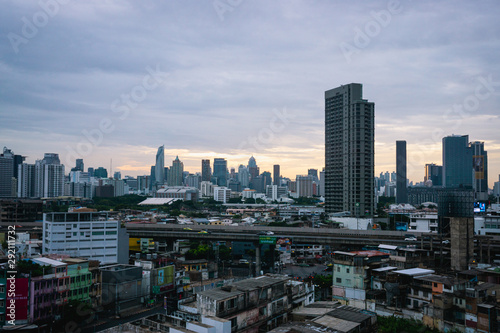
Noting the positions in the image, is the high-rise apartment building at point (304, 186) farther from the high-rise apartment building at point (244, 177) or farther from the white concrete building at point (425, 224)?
the white concrete building at point (425, 224)

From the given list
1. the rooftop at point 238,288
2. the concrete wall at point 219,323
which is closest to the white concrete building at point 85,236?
the rooftop at point 238,288

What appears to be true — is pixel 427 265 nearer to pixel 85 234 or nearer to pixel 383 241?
pixel 383 241

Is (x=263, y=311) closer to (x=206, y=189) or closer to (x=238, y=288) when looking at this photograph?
(x=238, y=288)

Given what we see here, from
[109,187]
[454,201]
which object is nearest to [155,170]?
[109,187]

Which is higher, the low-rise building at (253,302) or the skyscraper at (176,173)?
the skyscraper at (176,173)

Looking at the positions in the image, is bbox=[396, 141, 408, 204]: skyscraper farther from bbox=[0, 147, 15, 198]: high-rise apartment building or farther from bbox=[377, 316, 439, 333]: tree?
bbox=[377, 316, 439, 333]: tree

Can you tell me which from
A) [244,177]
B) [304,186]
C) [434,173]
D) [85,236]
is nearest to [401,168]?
[434,173]
